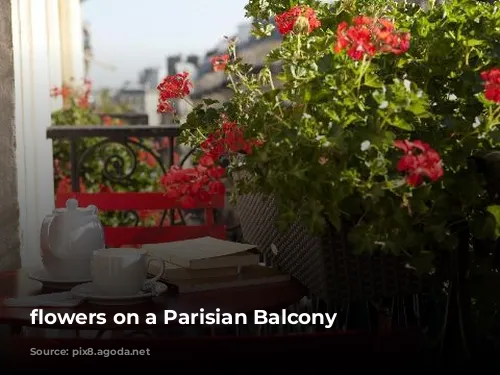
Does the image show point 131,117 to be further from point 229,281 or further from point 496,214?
point 496,214

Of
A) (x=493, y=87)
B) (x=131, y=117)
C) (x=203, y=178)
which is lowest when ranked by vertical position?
(x=203, y=178)

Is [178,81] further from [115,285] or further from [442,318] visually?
[442,318]

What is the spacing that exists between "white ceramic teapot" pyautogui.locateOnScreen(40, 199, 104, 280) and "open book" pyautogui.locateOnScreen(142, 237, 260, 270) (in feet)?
0.45

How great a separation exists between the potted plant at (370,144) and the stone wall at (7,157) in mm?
1215

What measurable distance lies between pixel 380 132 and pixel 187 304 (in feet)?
1.51

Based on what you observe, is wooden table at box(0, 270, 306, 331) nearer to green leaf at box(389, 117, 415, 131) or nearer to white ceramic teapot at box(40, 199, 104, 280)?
white ceramic teapot at box(40, 199, 104, 280)

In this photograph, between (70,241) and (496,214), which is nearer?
→ (496,214)

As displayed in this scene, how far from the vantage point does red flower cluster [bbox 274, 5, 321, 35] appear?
5.12ft

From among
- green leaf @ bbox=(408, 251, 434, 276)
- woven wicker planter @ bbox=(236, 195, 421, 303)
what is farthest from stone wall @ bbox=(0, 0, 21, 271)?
green leaf @ bbox=(408, 251, 434, 276)

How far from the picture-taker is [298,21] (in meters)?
1.56

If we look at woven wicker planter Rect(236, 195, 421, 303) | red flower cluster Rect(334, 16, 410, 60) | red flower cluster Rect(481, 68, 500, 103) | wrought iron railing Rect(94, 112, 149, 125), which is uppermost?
wrought iron railing Rect(94, 112, 149, 125)

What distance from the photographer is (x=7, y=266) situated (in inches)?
108

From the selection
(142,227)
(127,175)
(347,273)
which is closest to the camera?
(347,273)

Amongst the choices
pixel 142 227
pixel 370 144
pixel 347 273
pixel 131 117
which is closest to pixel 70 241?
pixel 347 273
